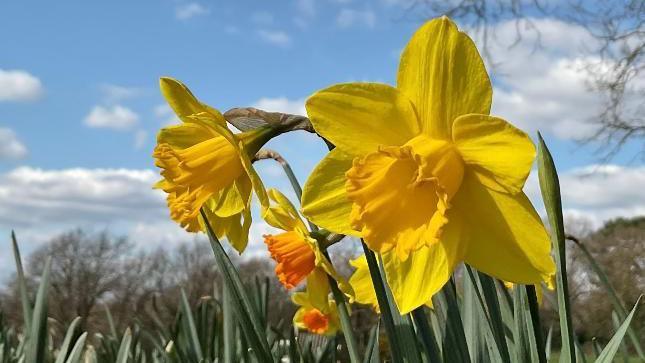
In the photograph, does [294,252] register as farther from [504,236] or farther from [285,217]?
[504,236]

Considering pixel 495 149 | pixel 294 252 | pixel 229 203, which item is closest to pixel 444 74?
pixel 495 149

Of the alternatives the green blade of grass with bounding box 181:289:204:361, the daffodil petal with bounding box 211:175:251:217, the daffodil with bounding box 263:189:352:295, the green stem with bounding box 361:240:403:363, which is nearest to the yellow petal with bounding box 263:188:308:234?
the daffodil with bounding box 263:189:352:295

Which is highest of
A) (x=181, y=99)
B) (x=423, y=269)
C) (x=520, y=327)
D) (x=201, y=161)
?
(x=181, y=99)

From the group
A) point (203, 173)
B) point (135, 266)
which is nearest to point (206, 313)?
point (203, 173)

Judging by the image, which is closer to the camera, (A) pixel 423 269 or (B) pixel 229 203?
(A) pixel 423 269

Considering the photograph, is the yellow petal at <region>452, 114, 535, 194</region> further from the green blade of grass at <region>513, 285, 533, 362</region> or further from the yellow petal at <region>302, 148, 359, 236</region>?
the green blade of grass at <region>513, 285, 533, 362</region>

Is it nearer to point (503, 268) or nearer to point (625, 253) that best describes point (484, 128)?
point (503, 268)

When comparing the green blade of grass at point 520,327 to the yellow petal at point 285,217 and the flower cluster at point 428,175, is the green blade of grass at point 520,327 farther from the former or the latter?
the yellow petal at point 285,217

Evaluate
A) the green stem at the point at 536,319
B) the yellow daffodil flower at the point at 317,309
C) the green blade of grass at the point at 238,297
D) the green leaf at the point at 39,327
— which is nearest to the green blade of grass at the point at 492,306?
the green stem at the point at 536,319
